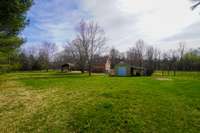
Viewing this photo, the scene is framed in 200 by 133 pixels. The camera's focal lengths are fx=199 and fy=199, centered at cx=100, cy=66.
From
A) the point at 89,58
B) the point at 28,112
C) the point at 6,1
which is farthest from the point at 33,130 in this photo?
the point at 89,58

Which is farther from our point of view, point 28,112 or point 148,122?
point 28,112

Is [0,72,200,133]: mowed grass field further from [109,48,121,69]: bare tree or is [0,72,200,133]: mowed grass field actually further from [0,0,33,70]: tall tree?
[109,48,121,69]: bare tree

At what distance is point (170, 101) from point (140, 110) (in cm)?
230

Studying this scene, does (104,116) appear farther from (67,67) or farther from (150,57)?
(150,57)

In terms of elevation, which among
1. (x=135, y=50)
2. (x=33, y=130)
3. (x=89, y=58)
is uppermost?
(x=135, y=50)

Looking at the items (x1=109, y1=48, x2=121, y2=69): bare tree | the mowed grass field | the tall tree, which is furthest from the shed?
the mowed grass field

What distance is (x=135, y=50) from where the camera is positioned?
82250 millimetres

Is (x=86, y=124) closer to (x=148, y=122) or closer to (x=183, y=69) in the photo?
(x=148, y=122)

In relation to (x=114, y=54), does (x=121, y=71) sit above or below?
below

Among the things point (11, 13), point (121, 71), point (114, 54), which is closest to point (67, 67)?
point (121, 71)

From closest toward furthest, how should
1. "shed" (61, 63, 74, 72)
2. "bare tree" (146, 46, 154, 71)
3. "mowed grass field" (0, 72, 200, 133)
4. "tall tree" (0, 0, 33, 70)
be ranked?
"mowed grass field" (0, 72, 200, 133), "tall tree" (0, 0, 33, 70), "shed" (61, 63, 74, 72), "bare tree" (146, 46, 154, 71)

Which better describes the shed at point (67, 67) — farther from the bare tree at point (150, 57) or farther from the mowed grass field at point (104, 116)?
the mowed grass field at point (104, 116)

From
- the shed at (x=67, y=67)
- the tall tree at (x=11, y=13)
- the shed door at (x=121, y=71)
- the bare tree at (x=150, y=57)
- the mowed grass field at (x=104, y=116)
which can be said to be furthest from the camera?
the bare tree at (x=150, y=57)

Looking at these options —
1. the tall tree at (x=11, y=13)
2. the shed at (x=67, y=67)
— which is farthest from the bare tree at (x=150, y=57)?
the tall tree at (x=11, y=13)
